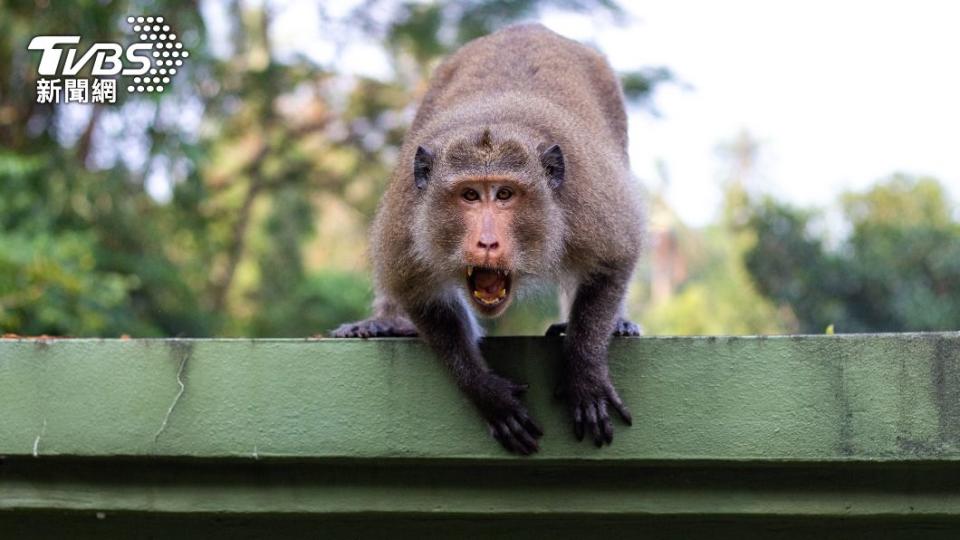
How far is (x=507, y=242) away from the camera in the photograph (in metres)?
3.55

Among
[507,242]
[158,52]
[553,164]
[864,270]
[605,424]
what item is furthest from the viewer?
[864,270]

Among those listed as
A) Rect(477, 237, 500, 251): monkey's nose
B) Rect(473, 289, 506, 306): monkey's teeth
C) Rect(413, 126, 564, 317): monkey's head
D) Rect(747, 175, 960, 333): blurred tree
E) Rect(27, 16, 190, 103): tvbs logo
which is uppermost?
Rect(27, 16, 190, 103): tvbs logo

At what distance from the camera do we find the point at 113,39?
9.36m

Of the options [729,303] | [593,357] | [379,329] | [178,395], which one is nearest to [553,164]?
[593,357]

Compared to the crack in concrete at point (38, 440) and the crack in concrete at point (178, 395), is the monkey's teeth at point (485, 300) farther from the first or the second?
the crack in concrete at point (38, 440)

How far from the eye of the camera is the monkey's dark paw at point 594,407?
333 cm

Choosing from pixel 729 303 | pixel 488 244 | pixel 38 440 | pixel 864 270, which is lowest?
pixel 38 440

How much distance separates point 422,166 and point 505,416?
94 centimetres

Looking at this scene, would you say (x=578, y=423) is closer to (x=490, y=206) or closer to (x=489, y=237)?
(x=489, y=237)

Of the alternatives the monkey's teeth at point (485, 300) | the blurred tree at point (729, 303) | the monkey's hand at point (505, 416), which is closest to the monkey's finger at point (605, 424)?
the monkey's hand at point (505, 416)

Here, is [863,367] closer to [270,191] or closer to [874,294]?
[874,294]

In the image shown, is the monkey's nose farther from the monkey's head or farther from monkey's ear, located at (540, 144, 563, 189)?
monkey's ear, located at (540, 144, 563, 189)

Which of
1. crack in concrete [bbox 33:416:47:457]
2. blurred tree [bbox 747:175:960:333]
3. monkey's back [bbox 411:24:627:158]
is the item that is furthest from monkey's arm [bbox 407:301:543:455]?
blurred tree [bbox 747:175:960:333]

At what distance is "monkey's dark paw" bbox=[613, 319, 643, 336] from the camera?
161 inches
